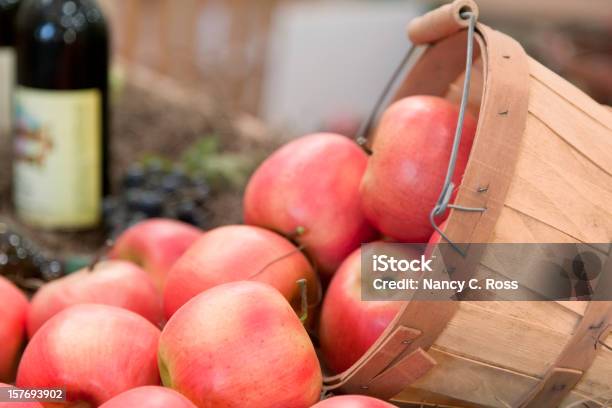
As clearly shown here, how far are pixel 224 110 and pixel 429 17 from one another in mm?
1036

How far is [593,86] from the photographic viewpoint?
2502mm

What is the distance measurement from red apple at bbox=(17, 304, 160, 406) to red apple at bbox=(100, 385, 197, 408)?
73 millimetres

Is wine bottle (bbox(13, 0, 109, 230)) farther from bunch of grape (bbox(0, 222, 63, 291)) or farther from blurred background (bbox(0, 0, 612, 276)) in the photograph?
bunch of grape (bbox(0, 222, 63, 291))

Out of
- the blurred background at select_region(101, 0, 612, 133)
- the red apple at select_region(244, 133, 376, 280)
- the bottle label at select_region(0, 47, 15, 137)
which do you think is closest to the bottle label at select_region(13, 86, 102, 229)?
the bottle label at select_region(0, 47, 15, 137)

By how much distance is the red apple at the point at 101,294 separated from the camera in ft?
2.37

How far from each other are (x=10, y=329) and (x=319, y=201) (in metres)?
0.32

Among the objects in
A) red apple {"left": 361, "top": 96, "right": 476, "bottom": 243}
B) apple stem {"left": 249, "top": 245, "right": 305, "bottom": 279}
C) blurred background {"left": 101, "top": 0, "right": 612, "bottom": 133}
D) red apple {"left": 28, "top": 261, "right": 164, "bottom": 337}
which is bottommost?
blurred background {"left": 101, "top": 0, "right": 612, "bottom": 133}

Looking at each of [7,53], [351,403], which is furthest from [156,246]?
[7,53]

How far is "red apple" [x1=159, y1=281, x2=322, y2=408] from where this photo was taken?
1.79ft

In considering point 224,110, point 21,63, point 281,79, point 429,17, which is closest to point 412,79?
point 429,17

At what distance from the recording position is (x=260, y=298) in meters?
0.58

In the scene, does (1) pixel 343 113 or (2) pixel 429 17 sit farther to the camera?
(1) pixel 343 113

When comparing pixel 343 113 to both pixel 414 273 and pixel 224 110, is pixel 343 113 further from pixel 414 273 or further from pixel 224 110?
pixel 414 273

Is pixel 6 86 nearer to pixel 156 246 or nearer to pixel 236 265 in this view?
pixel 156 246
